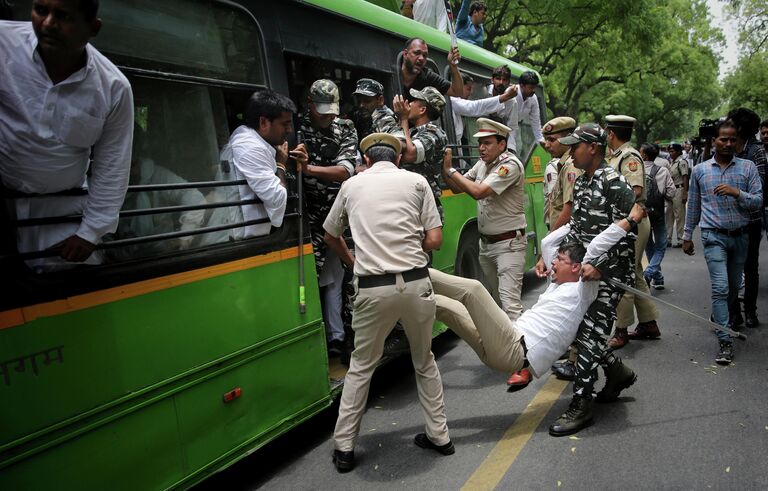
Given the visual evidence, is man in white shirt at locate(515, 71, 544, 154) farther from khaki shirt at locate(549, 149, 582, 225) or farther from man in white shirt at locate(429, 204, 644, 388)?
man in white shirt at locate(429, 204, 644, 388)

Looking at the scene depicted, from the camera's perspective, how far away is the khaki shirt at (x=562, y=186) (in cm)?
536

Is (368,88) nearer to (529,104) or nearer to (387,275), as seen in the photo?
(387,275)

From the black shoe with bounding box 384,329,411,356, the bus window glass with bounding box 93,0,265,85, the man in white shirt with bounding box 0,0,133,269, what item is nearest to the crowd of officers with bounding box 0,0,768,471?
the man in white shirt with bounding box 0,0,133,269

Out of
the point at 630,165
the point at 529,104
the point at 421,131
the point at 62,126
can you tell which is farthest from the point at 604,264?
the point at 529,104

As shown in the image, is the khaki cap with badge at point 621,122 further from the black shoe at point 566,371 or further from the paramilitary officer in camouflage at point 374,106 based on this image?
the black shoe at point 566,371

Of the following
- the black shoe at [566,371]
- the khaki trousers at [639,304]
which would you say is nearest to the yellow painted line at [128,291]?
the black shoe at [566,371]

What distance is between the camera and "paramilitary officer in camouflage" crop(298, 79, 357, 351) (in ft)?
13.3

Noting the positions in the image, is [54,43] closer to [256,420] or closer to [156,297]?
[156,297]

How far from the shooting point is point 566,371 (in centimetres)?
471

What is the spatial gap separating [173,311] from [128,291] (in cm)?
27

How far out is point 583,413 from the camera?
378 centimetres

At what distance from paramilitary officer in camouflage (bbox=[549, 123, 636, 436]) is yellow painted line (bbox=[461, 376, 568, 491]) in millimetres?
219

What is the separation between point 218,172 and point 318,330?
3.92 feet

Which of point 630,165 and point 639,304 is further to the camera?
point 639,304
